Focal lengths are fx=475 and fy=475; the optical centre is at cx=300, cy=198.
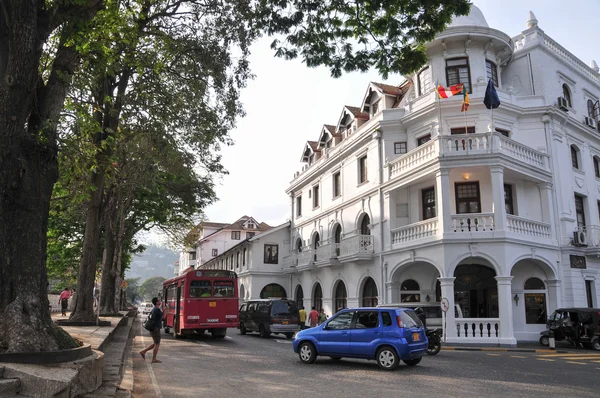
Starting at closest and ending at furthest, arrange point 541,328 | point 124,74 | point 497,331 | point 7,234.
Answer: point 7,234 < point 124,74 < point 497,331 < point 541,328

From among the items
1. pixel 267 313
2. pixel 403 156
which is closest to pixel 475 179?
pixel 403 156

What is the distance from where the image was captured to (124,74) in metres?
17.3

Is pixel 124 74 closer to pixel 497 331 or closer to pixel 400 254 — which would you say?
pixel 400 254

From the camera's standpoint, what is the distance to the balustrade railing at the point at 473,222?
Result: 20.9m

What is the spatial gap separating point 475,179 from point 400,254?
5153 mm

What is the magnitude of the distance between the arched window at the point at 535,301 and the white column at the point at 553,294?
9.8 inches

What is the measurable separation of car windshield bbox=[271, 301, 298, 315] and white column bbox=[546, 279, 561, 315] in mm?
12165

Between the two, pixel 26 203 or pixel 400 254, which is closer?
pixel 26 203

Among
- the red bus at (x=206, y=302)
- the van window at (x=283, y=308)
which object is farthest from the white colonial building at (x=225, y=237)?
the red bus at (x=206, y=302)

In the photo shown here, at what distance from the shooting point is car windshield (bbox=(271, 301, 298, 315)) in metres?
24.4

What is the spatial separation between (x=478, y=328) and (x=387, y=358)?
9.45 meters

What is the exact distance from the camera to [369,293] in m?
27.8

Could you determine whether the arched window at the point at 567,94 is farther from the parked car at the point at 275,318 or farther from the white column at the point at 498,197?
the parked car at the point at 275,318

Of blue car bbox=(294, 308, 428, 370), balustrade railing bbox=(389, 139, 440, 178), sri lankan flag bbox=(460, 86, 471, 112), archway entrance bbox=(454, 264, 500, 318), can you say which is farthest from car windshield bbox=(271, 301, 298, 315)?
sri lankan flag bbox=(460, 86, 471, 112)
